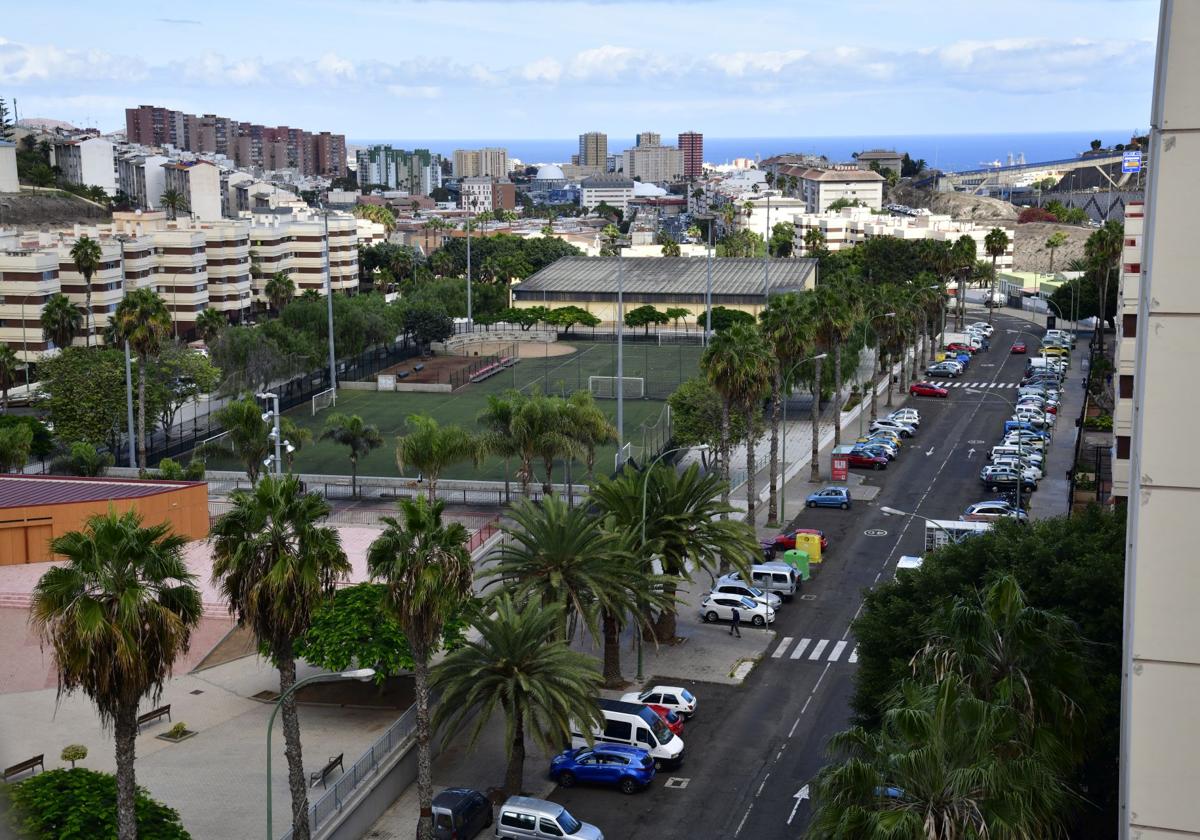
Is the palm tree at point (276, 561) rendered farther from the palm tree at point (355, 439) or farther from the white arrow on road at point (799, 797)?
the palm tree at point (355, 439)

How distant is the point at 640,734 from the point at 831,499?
3033 cm

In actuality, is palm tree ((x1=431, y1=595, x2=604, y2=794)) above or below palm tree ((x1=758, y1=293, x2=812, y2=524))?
below

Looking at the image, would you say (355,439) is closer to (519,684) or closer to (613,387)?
(519,684)

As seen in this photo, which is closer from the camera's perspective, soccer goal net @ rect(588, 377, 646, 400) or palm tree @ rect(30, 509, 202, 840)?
palm tree @ rect(30, 509, 202, 840)

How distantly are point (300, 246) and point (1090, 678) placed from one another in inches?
4867

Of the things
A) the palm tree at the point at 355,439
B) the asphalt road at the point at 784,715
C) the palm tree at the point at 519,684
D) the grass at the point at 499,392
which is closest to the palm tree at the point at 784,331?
the asphalt road at the point at 784,715

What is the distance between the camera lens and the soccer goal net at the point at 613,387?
Result: 93.6 m

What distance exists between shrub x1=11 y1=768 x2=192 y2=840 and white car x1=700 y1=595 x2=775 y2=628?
23.4 m

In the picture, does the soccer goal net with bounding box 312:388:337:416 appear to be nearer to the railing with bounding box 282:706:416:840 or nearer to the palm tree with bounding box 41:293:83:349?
the palm tree with bounding box 41:293:83:349

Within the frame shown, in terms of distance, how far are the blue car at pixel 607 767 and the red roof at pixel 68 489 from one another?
2359 cm

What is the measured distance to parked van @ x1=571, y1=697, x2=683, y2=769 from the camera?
35.1 meters

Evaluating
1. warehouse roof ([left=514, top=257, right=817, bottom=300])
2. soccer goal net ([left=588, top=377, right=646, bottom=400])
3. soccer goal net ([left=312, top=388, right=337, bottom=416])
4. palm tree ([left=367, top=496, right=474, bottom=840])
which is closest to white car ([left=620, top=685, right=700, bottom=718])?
palm tree ([left=367, top=496, right=474, bottom=840])

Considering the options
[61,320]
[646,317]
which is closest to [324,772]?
[61,320]

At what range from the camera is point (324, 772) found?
3244cm
